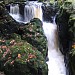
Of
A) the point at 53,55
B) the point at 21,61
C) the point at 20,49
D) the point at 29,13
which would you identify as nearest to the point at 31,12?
the point at 29,13

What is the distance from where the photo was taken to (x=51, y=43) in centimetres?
1478

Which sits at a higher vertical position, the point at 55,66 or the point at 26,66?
the point at 26,66

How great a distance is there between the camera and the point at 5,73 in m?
9.10

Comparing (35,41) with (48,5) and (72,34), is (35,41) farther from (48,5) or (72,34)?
(48,5)

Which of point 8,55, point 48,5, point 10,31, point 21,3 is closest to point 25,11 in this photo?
point 21,3

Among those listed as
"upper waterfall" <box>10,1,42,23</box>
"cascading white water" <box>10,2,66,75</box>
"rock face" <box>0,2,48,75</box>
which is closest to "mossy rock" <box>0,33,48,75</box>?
"rock face" <box>0,2,48,75</box>

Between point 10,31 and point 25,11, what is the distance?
5865mm

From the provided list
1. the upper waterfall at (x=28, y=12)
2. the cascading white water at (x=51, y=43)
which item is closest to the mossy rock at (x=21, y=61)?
the cascading white water at (x=51, y=43)

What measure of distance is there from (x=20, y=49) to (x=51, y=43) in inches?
220

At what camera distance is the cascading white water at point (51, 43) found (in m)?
12.2

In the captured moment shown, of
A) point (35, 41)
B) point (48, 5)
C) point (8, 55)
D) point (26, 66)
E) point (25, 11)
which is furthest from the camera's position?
point (48, 5)

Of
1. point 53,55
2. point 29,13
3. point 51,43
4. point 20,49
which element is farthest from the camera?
point 29,13

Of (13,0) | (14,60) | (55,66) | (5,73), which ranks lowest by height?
(55,66)

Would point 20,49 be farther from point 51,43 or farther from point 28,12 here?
point 28,12
